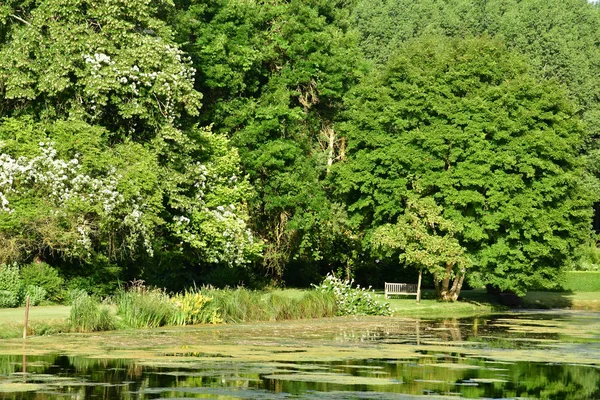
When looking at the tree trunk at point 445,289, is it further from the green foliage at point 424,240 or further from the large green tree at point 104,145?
the large green tree at point 104,145

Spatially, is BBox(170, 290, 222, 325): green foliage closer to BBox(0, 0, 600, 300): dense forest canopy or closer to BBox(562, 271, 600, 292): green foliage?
BBox(0, 0, 600, 300): dense forest canopy

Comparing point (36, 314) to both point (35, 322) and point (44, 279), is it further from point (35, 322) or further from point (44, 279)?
point (44, 279)

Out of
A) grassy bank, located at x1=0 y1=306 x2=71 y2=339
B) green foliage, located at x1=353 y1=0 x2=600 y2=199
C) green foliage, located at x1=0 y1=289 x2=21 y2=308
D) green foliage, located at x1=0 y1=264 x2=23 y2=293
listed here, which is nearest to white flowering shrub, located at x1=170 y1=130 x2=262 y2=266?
green foliage, located at x1=0 y1=264 x2=23 y2=293

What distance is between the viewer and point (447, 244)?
2094 inches

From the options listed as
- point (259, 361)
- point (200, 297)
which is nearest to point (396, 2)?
point (200, 297)

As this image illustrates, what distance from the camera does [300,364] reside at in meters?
27.2

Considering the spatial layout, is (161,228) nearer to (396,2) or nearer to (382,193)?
(382,193)

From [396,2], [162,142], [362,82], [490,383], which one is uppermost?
[396,2]

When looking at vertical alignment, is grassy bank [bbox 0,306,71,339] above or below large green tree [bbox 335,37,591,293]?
below

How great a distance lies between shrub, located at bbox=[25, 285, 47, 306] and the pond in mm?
6324

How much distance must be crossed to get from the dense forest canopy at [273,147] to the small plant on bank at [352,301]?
15.4 ft

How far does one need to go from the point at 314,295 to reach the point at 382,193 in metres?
12.0

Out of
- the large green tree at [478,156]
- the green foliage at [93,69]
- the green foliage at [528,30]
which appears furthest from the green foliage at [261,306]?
the green foliage at [528,30]

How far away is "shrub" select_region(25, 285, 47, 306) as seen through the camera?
39.6m
